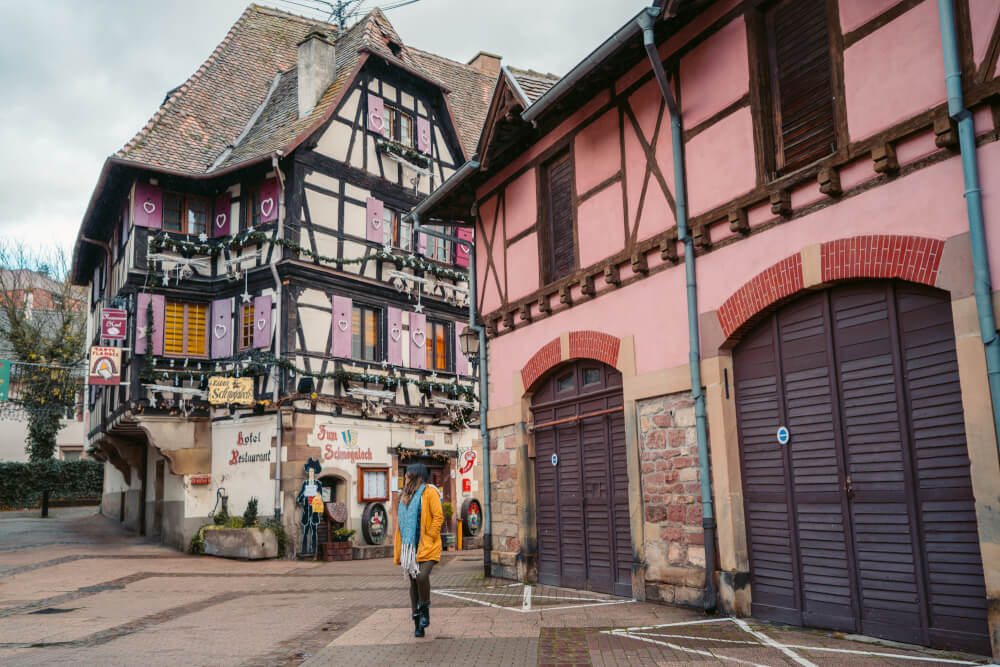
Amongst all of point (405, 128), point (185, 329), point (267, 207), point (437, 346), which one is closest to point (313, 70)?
point (405, 128)

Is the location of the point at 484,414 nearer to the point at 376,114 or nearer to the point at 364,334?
the point at 364,334

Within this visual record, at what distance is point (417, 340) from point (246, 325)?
4.45 m

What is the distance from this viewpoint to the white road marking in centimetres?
597

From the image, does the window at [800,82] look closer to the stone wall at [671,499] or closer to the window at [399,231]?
the stone wall at [671,499]

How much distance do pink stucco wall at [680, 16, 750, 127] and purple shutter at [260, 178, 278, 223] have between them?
1308 cm

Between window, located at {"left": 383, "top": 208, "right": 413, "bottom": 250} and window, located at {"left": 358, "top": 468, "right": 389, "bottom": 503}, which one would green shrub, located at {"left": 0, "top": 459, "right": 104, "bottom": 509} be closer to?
window, located at {"left": 358, "top": 468, "right": 389, "bottom": 503}

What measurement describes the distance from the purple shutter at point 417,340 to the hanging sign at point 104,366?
711 cm

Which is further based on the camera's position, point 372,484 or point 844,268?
point 372,484

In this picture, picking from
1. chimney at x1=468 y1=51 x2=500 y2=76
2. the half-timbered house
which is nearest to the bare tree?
the half-timbered house

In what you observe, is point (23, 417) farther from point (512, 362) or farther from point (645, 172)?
point (645, 172)

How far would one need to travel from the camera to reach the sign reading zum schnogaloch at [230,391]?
1834 centimetres

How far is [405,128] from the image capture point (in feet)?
75.9

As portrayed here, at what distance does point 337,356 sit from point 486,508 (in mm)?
8413

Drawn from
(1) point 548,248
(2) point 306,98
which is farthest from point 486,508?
(2) point 306,98
